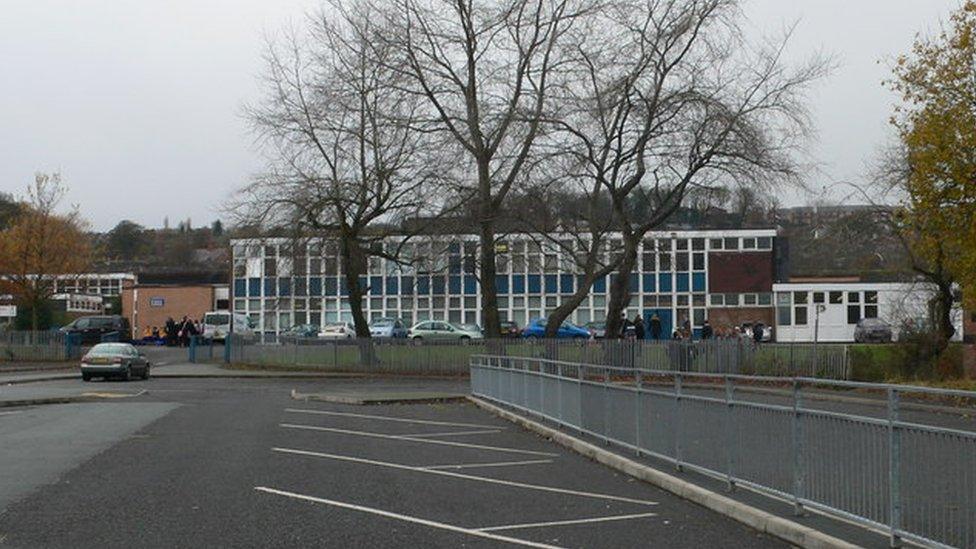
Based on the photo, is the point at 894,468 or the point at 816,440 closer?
the point at 894,468

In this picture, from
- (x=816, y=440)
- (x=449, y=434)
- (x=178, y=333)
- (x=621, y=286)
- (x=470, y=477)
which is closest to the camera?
(x=816, y=440)

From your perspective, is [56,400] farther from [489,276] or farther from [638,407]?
[489,276]

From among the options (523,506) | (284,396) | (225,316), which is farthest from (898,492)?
(225,316)

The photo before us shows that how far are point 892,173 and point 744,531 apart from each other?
3396 centimetres

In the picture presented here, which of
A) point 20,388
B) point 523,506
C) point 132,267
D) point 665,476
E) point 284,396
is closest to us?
point 523,506

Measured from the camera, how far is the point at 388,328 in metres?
70.3

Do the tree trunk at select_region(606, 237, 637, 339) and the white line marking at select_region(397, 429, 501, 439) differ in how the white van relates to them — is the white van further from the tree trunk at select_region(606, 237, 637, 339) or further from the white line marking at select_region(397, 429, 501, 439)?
the white line marking at select_region(397, 429, 501, 439)

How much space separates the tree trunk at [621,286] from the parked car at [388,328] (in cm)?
2574

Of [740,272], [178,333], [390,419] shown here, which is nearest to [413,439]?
[390,419]

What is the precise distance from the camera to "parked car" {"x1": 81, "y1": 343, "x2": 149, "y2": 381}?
134 feet

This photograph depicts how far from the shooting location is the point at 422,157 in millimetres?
43969

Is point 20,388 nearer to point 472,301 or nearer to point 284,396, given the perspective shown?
point 284,396

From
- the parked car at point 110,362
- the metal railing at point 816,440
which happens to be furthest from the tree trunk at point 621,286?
the metal railing at point 816,440

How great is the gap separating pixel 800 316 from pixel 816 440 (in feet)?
219
